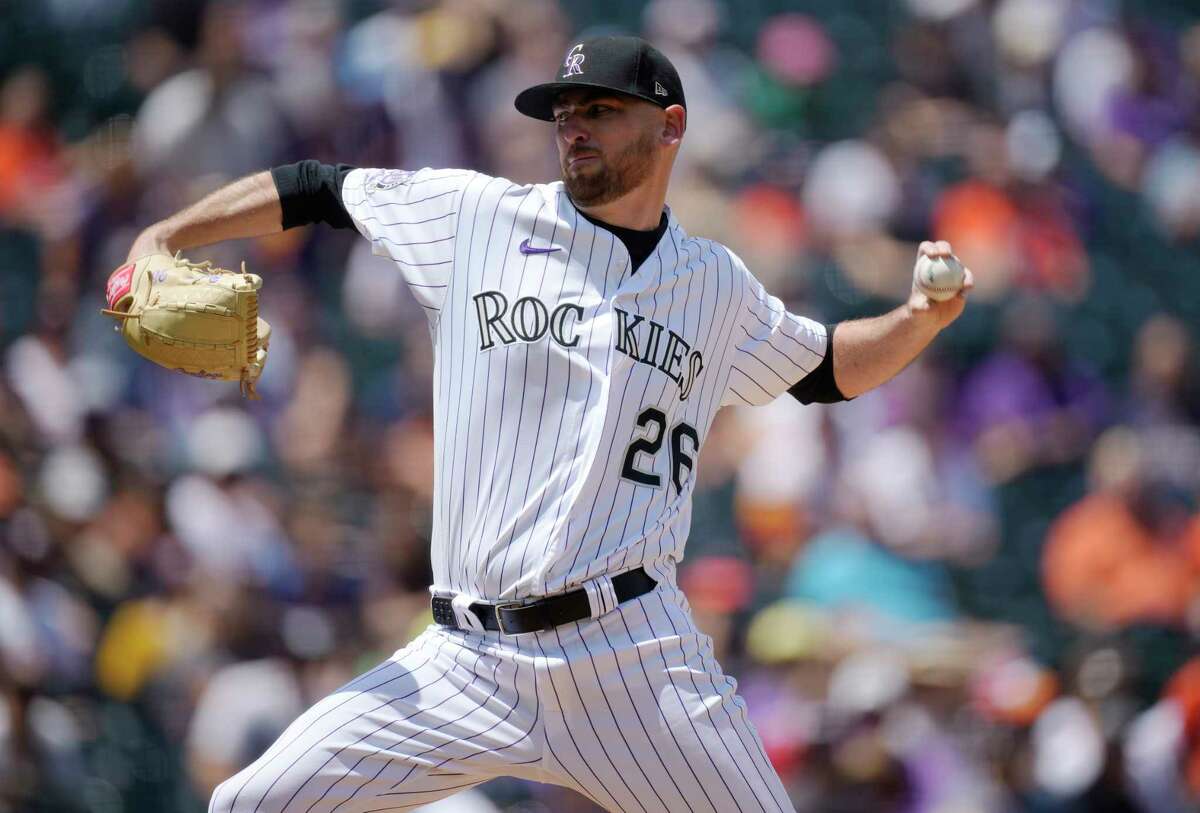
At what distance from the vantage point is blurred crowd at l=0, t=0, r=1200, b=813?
524 centimetres

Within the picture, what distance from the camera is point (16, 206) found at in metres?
7.14

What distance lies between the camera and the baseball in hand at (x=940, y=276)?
3186 millimetres

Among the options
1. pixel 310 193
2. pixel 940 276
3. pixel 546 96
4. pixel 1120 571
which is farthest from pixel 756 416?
pixel 310 193

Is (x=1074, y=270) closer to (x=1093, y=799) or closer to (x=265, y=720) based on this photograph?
(x=1093, y=799)

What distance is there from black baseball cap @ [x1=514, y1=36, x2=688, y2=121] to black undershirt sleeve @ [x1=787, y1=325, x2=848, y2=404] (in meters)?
0.63

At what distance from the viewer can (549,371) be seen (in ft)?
9.77

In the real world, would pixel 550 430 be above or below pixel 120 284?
below

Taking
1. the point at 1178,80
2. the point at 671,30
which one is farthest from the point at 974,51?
the point at 671,30

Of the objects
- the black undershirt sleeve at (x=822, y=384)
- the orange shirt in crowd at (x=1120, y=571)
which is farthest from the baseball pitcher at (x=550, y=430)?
the orange shirt in crowd at (x=1120, y=571)

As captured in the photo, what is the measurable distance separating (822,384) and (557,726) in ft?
3.17

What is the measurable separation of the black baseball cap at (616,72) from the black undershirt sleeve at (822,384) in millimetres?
625

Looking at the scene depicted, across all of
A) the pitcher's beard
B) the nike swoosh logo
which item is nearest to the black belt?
the nike swoosh logo

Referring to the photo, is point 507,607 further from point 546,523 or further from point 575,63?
point 575,63

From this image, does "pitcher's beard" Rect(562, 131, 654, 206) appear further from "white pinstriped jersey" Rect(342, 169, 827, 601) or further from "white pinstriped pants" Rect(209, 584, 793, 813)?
"white pinstriped pants" Rect(209, 584, 793, 813)
